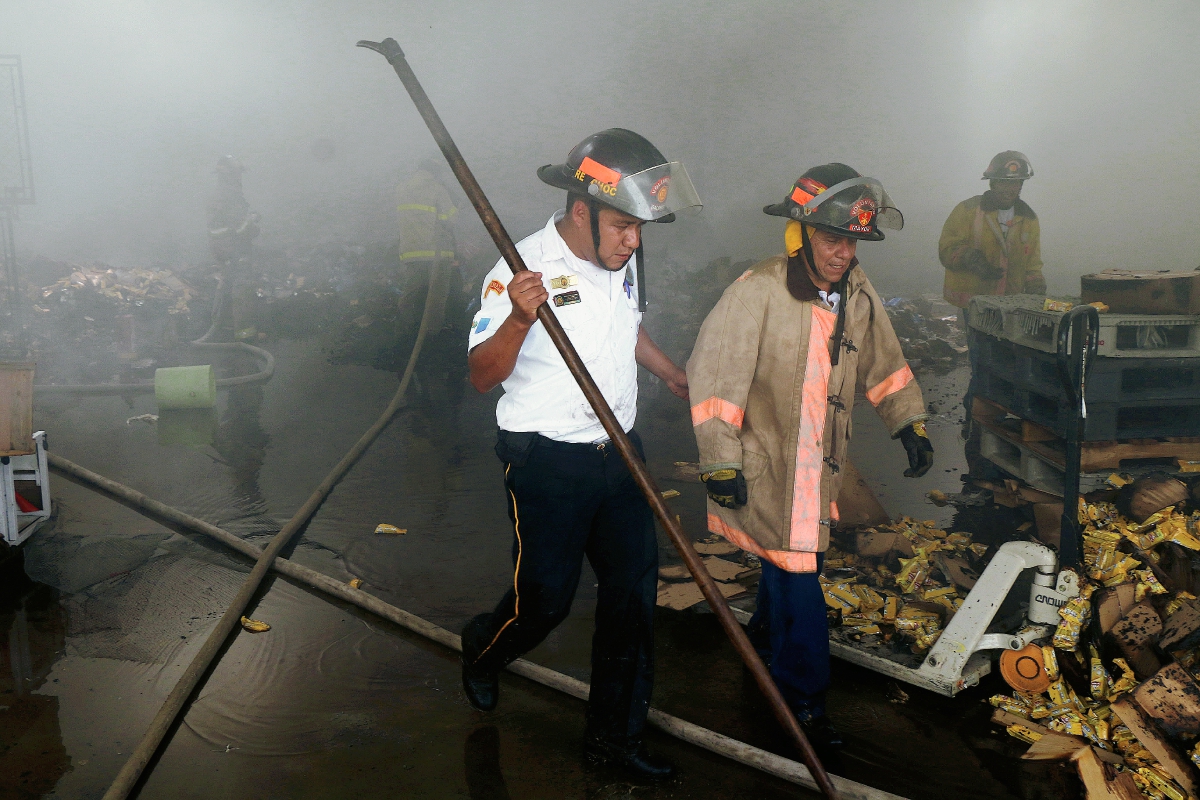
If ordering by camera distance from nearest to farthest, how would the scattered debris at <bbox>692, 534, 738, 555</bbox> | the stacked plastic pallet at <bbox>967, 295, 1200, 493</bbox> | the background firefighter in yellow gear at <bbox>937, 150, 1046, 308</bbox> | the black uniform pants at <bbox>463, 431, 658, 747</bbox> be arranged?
the black uniform pants at <bbox>463, 431, 658, 747</bbox>, the stacked plastic pallet at <bbox>967, 295, 1200, 493</bbox>, the scattered debris at <bbox>692, 534, 738, 555</bbox>, the background firefighter in yellow gear at <bbox>937, 150, 1046, 308</bbox>

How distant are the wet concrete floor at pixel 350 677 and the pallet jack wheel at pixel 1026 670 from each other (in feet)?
0.49

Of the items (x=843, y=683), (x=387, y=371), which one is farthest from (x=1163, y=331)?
(x=387, y=371)

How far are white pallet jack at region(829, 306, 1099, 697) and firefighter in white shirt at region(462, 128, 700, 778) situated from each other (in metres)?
0.98

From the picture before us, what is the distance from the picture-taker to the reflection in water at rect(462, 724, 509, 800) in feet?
7.73

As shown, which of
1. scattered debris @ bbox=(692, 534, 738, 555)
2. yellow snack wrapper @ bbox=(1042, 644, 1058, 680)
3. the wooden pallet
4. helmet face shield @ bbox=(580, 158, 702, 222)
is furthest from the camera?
scattered debris @ bbox=(692, 534, 738, 555)

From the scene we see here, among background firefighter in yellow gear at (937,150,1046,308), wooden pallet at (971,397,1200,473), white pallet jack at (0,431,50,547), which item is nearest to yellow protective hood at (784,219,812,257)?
wooden pallet at (971,397,1200,473)

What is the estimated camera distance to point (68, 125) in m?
14.6

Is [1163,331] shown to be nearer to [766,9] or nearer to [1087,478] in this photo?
[1087,478]

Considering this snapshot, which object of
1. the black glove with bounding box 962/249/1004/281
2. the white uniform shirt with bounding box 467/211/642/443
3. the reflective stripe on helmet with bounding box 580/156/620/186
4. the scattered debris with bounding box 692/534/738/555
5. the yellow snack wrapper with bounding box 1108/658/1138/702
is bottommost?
the yellow snack wrapper with bounding box 1108/658/1138/702

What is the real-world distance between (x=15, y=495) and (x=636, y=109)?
11324mm

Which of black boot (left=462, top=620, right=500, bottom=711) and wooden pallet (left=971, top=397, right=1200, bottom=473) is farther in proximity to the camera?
wooden pallet (left=971, top=397, right=1200, bottom=473)

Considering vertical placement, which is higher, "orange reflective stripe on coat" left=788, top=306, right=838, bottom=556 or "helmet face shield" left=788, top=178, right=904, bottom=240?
"helmet face shield" left=788, top=178, right=904, bottom=240

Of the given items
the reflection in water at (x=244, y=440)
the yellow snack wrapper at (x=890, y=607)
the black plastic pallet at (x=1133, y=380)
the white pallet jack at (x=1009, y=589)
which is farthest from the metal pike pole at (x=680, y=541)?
the reflection in water at (x=244, y=440)

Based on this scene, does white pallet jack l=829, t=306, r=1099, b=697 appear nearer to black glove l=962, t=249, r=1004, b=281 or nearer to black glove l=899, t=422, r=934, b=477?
black glove l=899, t=422, r=934, b=477
